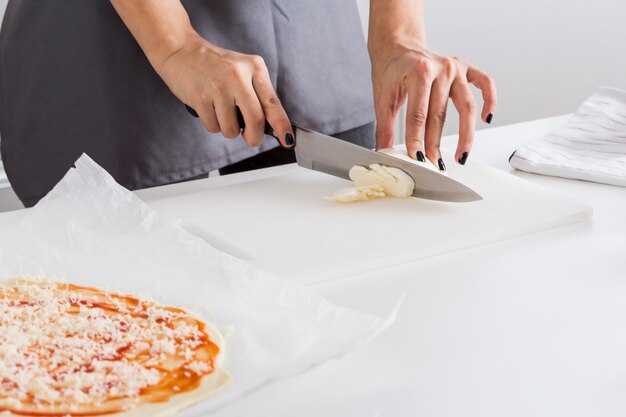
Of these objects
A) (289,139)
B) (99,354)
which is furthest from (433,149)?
(99,354)

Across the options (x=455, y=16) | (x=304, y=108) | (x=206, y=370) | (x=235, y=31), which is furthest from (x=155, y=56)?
(x=455, y=16)

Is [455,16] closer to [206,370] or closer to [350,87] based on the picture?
[350,87]

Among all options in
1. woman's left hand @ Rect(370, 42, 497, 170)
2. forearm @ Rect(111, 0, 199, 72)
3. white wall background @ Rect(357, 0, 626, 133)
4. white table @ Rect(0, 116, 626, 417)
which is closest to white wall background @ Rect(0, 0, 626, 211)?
white wall background @ Rect(357, 0, 626, 133)

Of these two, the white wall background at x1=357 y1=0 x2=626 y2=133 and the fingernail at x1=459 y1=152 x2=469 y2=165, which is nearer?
the fingernail at x1=459 y1=152 x2=469 y2=165

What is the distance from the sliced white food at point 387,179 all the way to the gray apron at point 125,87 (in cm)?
31

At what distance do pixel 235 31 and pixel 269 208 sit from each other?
Answer: 1.19 ft

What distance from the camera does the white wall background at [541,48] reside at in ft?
8.85

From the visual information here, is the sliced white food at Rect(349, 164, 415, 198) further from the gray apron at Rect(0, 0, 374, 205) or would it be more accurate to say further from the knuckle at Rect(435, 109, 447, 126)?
the gray apron at Rect(0, 0, 374, 205)

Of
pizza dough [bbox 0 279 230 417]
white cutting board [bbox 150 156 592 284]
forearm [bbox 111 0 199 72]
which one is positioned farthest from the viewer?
forearm [bbox 111 0 199 72]

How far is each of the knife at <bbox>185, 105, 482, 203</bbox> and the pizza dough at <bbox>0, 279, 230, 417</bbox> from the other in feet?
1.15

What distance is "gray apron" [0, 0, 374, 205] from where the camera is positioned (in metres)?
1.15

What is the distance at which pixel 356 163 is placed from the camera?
A: 95 cm

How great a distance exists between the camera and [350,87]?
130 centimetres

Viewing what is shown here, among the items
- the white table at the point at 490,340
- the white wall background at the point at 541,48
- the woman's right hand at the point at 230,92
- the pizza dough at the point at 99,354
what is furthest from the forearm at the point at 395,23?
the white wall background at the point at 541,48
